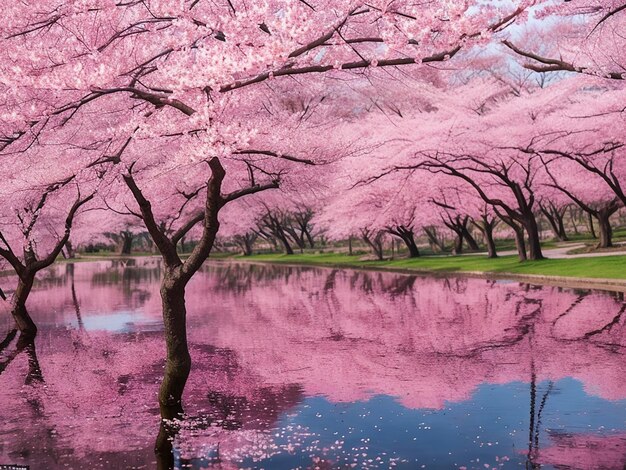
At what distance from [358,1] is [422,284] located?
23768 mm

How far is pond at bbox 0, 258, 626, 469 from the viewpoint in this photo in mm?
7922

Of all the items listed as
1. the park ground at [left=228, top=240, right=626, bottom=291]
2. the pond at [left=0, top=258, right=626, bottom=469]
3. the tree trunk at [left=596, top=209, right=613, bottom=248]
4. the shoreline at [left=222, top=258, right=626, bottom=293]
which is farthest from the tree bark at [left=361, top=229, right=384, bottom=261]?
the pond at [left=0, top=258, right=626, bottom=469]

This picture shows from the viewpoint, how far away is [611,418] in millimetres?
8711

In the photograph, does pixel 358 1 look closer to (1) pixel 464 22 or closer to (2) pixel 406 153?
(1) pixel 464 22

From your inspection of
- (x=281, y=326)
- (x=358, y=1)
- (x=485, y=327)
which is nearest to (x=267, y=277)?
(x=281, y=326)

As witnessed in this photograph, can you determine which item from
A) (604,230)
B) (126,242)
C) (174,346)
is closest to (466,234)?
(604,230)

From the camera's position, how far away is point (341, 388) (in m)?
11.2

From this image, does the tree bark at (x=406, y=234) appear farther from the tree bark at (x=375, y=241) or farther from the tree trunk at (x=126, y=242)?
the tree trunk at (x=126, y=242)

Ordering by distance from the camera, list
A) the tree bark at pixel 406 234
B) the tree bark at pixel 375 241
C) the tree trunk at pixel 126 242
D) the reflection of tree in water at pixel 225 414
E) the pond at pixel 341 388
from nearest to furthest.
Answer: the pond at pixel 341 388 < the reflection of tree in water at pixel 225 414 < the tree bark at pixel 406 234 < the tree bark at pixel 375 241 < the tree trunk at pixel 126 242

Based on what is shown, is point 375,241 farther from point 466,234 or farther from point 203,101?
point 203,101

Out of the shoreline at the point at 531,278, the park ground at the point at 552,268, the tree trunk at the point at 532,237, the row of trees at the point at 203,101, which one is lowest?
the shoreline at the point at 531,278

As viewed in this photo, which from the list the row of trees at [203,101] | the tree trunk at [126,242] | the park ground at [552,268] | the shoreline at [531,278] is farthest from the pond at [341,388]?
the tree trunk at [126,242]

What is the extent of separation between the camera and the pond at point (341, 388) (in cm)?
792

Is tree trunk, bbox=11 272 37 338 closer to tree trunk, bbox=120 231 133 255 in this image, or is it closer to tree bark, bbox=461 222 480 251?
tree bark, bbox=461 222 480 251
